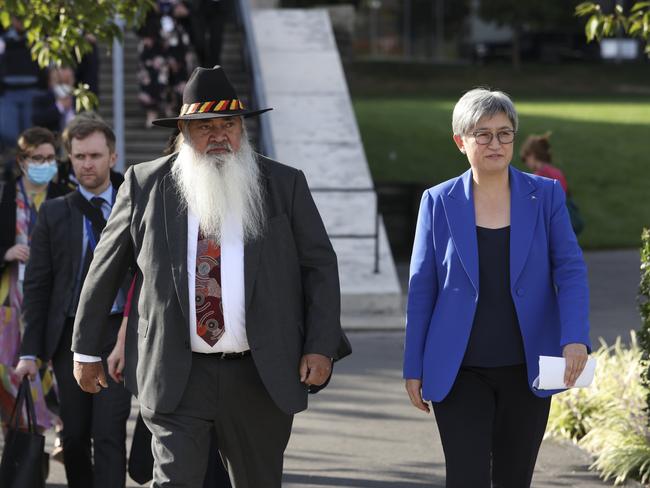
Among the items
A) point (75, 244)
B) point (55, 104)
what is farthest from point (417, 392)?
point (55, 104)

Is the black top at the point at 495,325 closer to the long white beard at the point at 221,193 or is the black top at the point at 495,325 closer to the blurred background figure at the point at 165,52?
the long white beard at the point at 221,193

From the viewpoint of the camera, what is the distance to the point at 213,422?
4.74 m

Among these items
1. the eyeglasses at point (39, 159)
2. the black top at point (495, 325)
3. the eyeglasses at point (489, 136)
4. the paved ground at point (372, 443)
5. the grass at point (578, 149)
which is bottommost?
the grass at point (578, 149)

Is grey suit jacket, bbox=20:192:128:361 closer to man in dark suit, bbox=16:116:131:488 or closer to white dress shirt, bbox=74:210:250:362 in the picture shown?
man in dark suit, bbox=16:116:131:488

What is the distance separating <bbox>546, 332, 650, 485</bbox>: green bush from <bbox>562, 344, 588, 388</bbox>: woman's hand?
6.39ft

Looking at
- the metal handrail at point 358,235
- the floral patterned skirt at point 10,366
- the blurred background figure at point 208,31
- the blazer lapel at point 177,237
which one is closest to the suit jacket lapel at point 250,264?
the blazer lapel at point 177,237

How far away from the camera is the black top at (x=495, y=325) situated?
15.6 ft

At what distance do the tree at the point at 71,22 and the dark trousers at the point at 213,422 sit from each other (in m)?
3.52

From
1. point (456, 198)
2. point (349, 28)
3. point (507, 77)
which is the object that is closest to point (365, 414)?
point (456, 198)

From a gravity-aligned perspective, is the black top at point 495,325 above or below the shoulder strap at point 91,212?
below

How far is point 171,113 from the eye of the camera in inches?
605

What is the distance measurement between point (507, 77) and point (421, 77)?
2994 mm

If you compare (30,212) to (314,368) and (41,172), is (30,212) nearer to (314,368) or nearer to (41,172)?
(41,172)

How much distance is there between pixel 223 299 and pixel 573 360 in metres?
1.22
